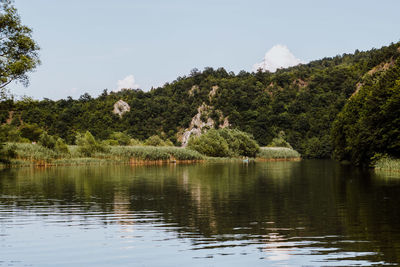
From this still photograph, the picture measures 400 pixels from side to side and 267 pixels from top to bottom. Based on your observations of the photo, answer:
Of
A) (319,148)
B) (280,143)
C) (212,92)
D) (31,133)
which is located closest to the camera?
(31,133)

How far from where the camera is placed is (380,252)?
11.9 m

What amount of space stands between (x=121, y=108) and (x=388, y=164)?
12762 centimetres

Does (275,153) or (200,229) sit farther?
(275,153)

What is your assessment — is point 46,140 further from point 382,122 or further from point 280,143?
point 280,143

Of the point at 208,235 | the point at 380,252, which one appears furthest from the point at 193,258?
the point at 380,252

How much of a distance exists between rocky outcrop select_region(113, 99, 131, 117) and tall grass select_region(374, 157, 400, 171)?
120464mm

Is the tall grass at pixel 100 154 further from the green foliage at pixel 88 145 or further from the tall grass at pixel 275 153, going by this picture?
the tall grass at pixel 275 153

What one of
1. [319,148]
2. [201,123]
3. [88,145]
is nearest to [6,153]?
[88,145]

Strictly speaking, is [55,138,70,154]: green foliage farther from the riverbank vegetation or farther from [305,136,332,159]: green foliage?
[305,136,332,159]: green foliage

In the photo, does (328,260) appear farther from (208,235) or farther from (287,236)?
(208,235)

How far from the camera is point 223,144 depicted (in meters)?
105

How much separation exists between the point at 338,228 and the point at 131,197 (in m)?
13.9

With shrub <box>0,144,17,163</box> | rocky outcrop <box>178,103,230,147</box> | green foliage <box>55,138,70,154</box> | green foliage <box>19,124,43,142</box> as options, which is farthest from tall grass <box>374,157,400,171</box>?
rocky outcrop <box>178,103,230,147</box>

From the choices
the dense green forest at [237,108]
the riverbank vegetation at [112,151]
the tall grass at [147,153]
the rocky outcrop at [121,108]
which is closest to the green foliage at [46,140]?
the riverbank vegetation at [112,151]
